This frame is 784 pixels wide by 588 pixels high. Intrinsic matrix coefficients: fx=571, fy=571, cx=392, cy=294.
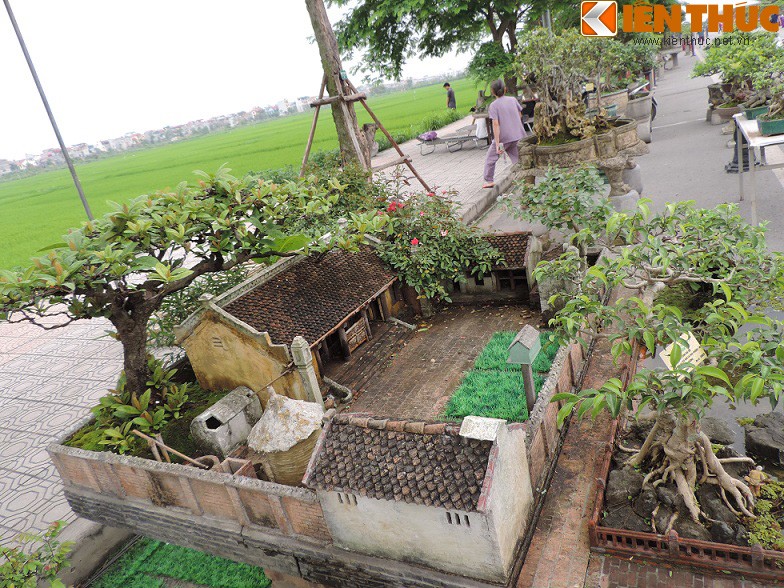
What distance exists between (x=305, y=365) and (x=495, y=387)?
9.63ft

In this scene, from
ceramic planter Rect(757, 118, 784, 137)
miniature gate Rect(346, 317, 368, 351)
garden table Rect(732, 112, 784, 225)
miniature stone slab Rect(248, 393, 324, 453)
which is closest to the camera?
miniature stone slab Rect(248, 393, 324, 453)

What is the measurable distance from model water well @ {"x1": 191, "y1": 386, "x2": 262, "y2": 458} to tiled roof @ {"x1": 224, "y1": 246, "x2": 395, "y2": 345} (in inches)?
42.5

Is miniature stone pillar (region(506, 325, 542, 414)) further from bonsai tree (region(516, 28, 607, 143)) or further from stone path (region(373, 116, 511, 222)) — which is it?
bonsai tree (region(516, 28, 607, 143))

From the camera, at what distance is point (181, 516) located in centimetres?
757

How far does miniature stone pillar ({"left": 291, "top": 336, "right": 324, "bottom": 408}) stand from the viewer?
824 cm

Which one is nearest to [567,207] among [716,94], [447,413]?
[447,413]

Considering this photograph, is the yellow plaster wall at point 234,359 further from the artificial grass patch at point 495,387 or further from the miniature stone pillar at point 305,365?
the artificial grass patch at point 495,387

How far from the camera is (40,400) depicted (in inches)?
480

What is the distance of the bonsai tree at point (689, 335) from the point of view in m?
4.96

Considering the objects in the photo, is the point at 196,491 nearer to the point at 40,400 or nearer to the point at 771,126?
the point at 40,400

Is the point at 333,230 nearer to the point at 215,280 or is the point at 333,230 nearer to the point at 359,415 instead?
the point at 215,280

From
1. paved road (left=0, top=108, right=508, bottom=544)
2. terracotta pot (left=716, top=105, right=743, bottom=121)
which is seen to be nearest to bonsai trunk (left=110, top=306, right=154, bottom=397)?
paved road (left=0, top=108, right=508, bottom=544)

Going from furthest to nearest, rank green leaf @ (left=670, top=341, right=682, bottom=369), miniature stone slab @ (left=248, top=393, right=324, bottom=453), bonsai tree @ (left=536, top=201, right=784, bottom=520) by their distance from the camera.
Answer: miniature stone slab @ (left=248, top=393, right=324, bottom=453) < bonsai tree @ (left=536, top=201, right=784, bottom=520) < green leaf @ (left=670, top=341, right=682, bottom=369)

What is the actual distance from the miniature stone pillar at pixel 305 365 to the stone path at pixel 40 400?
4.04 metres
